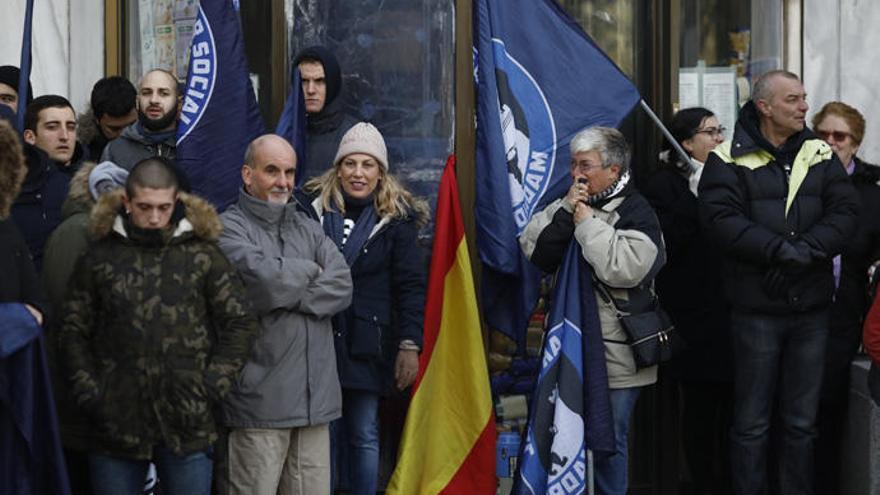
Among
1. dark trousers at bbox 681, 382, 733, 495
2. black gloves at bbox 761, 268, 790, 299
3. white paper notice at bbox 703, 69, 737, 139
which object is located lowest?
dark trousers at bbox 681, 382, 733, 495

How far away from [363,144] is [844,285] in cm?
250

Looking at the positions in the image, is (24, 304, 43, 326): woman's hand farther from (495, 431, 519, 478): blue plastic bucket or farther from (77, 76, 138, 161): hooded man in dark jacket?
(495, 431, 519, 478): blue plastic bucket

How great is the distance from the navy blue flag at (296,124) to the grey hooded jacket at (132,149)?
1.73 ft

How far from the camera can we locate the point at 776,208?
737 centimetres

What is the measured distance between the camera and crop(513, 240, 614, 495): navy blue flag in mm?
7102

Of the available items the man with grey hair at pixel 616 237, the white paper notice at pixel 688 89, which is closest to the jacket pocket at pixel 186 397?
the man with grey hair at pixel 616 237

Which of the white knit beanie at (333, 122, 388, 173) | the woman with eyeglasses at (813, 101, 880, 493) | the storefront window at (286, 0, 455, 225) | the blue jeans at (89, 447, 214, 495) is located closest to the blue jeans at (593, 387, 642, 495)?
the woman with eyeglasses at (813, 101, 880, 493)

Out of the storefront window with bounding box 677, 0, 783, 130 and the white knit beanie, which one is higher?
the storefront window with bounding box 677, 0, 783, 130

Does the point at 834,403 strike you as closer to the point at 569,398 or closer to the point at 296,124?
the point at 569,398

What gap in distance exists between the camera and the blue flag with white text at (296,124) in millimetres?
7547

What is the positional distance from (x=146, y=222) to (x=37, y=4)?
322cm

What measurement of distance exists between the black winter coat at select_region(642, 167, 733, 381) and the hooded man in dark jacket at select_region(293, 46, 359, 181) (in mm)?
1635

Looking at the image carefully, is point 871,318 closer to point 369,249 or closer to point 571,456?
point 571,456

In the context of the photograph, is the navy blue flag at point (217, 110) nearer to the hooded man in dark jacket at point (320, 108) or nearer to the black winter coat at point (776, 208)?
the hooded man in dark jacket at point (320, 108)
